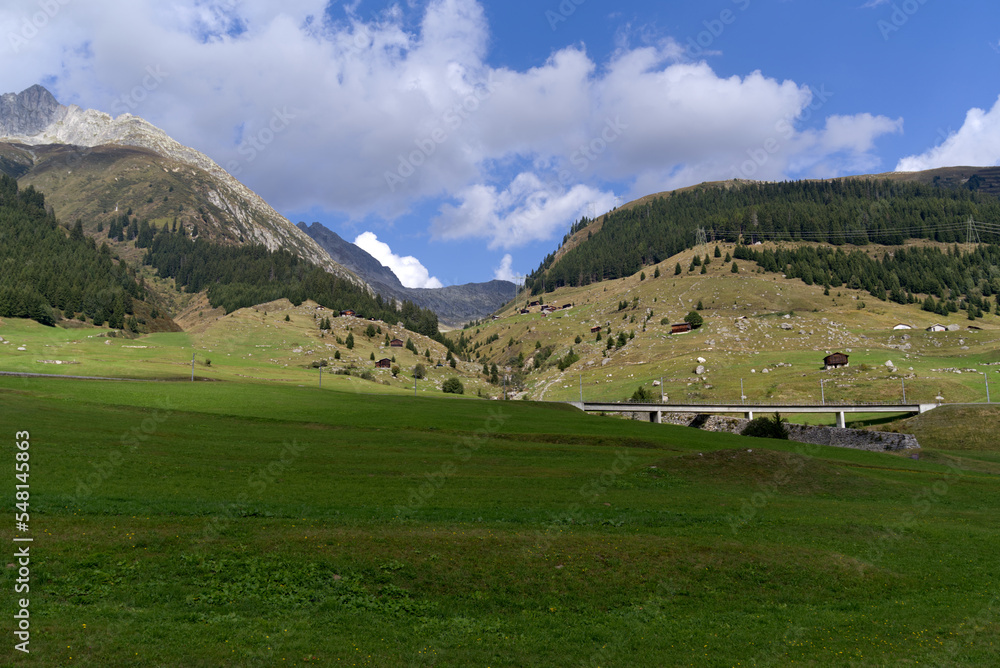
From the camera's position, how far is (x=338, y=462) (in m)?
44.0

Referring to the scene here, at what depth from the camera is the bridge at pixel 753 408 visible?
11175cm

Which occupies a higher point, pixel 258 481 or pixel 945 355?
pixel 945 355

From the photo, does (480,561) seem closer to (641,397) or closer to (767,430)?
(767,430)

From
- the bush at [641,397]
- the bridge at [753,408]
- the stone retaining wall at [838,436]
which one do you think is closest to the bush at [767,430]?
the stone retaining wall at [838,436]

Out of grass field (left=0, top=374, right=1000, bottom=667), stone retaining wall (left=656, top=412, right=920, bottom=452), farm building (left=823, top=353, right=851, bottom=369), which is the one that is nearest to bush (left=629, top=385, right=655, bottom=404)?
stone retaining wall (left=656, top=412, right=920, bottom=452)

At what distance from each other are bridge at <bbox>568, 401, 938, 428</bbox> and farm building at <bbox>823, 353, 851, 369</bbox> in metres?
37.1

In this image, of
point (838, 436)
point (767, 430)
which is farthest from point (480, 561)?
point (838, 436)

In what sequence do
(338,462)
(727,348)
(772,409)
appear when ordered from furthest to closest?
1. (727,348)
2. (772,409)
3. (338,462)

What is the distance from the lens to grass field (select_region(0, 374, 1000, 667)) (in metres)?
16.3

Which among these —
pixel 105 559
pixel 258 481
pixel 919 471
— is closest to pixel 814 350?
pixel 919 471

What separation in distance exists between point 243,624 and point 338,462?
28.2 metres

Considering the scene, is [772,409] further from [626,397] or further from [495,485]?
[495,485]

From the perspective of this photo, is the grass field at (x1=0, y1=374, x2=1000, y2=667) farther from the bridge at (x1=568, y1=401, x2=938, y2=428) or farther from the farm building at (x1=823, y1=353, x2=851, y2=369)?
the farm building at (x1=823, y1=353, x2=851, y2=369)

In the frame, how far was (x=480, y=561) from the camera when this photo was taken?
2233cm
